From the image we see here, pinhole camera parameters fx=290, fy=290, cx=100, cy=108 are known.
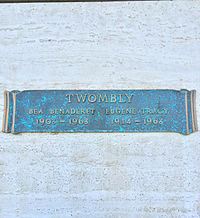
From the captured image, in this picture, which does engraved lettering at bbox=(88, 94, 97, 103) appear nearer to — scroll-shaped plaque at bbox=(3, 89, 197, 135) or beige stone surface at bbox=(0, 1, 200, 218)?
scroll-shaped plaque at bbox=(3, 89, 197, 135)

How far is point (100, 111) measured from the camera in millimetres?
3281

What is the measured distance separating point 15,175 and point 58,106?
88 cm

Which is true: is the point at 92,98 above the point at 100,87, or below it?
below

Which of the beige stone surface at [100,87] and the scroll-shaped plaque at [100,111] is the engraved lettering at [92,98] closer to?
the scroll-shaped plaque at [100,111]

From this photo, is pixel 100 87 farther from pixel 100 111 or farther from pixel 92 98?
pixel 100 111

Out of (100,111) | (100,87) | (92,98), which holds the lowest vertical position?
(100,111)

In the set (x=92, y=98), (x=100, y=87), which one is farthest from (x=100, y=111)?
(x=100, y=87)

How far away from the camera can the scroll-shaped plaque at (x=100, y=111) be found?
3.22 m

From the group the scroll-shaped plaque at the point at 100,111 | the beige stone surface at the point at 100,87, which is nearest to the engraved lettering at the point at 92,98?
the scroll-shaped plaque at the point at 100,111

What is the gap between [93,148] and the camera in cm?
318

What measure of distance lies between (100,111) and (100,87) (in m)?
0.28

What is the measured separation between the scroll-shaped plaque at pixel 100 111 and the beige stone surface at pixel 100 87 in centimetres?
9

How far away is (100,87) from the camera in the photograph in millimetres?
3334

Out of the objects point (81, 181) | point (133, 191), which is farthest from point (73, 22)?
point (133, 191)
